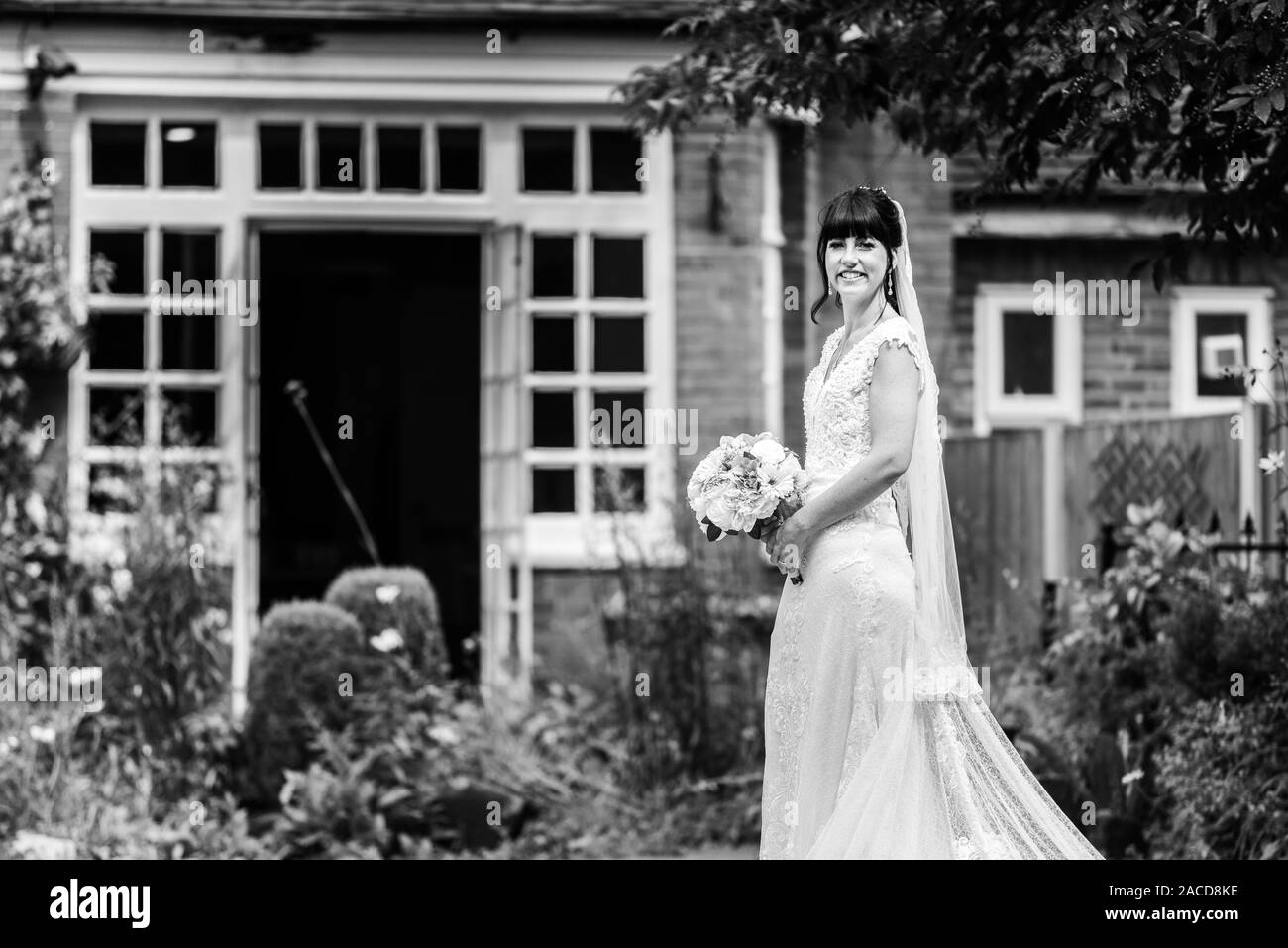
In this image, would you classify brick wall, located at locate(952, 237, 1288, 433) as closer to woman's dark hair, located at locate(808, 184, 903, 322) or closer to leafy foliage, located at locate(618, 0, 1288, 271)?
leafy foliage, located at locate(618, 0, 1288, 271)

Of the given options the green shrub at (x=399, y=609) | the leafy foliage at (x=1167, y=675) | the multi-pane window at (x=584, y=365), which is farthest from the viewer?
the multi-pane window at (x=584, y=365)

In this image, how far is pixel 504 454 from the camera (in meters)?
11.1

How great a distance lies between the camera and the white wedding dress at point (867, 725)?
5.35m

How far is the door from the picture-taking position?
1101 centimetres

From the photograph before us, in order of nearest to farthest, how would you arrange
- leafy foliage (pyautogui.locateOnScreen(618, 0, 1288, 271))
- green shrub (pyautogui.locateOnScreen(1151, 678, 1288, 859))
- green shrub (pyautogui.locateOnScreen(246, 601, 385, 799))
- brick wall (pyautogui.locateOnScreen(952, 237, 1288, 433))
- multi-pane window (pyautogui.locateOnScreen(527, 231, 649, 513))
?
leafy foliage (pyautogui.locateOnScreen(618, 0, 1288, 271)), green shrub (pyautogui.locateOnScreen(1151, 678, 1288, 859)), green shrub (pyautogui.locateOnScreen(246, 601, 385, 799)), multi-pane window (pyautogui.locateOnScreen(527, 231, 649, 513)), brick wall (pyautogui.locateOnScreen(952, 237, 1288, 433))

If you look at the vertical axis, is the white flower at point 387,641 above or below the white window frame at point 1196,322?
below

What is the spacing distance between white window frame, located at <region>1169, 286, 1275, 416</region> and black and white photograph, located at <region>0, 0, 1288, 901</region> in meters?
0.03

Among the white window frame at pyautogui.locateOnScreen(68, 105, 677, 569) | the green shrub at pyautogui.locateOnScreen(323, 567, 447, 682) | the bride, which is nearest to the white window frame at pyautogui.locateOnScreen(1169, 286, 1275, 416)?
the white window frame at pyautogui.locateOnScreen(68, 105, 677, 569)

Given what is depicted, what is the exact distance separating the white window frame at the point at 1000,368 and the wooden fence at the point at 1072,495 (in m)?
1.83

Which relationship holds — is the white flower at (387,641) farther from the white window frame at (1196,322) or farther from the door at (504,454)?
the white window frame at (1196,322)

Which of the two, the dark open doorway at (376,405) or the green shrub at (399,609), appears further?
the dark open doorway at (376,405)

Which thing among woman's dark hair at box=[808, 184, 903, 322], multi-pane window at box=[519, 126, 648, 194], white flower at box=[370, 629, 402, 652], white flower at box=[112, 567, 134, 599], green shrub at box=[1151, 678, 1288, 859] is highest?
multi-pane window at box=[519, 126, 648, 194]

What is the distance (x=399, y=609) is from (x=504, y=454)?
147cm

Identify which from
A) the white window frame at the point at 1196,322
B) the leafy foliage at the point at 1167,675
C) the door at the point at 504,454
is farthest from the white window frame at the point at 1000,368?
the leafy foliage at the point at 1167,675
